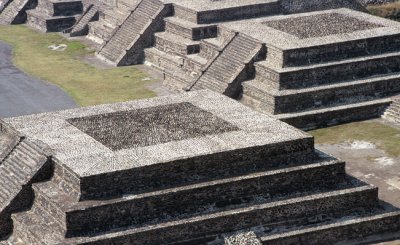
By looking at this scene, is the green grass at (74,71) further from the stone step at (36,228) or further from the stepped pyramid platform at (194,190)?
the stone step at (36,228)

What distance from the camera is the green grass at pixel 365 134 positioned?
33031mm

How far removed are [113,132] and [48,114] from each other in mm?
2656

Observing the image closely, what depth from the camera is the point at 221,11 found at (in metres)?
42.0

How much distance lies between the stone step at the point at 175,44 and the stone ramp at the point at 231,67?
287 cm

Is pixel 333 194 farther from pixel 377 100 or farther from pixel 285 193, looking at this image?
pixel 377 100

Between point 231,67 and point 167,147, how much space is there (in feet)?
36.0

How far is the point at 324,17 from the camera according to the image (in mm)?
39969

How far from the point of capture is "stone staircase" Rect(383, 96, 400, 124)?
116 feet

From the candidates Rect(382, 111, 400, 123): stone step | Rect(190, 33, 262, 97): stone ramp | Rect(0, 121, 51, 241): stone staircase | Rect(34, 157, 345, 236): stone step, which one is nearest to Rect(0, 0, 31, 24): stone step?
Rect(190, 33, 262, 97): stone ramp

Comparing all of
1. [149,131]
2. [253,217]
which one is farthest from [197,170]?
[149,131]

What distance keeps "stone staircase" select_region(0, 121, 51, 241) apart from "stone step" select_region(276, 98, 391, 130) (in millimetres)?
9905

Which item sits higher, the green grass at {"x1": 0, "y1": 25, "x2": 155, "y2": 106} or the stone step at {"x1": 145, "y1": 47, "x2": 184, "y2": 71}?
the stone step at {"x1": 145, "y1": 47, "x2": 184, "y2": 71}

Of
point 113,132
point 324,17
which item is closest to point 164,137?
point 113,132

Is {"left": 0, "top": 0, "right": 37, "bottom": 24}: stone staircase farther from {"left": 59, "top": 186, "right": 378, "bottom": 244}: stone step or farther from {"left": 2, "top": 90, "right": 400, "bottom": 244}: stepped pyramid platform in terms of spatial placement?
{"left": 59, "top": 186, "right": 378, "bottom": 244}: stone step
